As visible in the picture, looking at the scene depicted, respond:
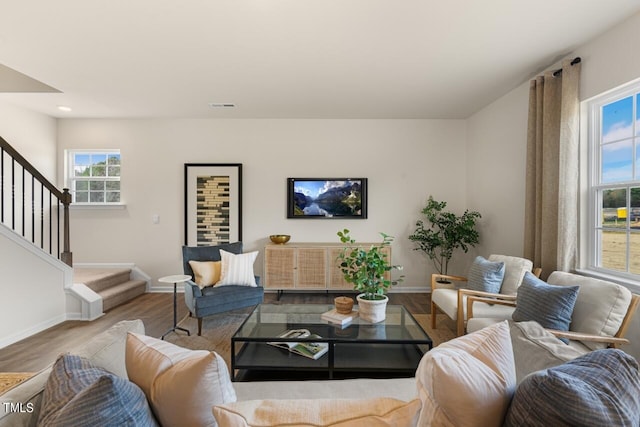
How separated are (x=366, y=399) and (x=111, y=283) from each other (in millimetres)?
4724

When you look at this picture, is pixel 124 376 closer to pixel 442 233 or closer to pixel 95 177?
pixel 442 233

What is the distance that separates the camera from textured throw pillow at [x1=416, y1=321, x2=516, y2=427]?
0.77m

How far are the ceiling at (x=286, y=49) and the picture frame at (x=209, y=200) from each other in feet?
3.41

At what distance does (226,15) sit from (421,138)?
3468mm

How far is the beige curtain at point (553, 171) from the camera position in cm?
269

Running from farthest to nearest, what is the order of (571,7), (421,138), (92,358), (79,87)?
(421,138), (79,87), (571,7), (92,358)

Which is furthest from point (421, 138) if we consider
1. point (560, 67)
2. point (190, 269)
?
point (190, 269)

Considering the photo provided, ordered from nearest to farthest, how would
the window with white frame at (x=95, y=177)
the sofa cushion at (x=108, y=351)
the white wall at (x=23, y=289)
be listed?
the sofa cushion at (x=108, y=351), the white wall at (x=23, y=289), the window with white frame at (x=95, y=177)

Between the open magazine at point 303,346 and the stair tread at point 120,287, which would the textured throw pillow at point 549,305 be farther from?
the stair tread at point 120,287

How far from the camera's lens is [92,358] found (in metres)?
0.95

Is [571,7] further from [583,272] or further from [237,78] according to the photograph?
[237,78]

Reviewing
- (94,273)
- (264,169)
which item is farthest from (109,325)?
(264,169)

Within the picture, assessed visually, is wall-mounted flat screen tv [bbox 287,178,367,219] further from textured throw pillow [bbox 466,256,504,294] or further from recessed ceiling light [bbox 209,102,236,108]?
textured throw pillow [bbox 466,256,504,294]

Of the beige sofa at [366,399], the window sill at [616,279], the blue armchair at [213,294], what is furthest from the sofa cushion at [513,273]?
the blue armchair at [213,294]
